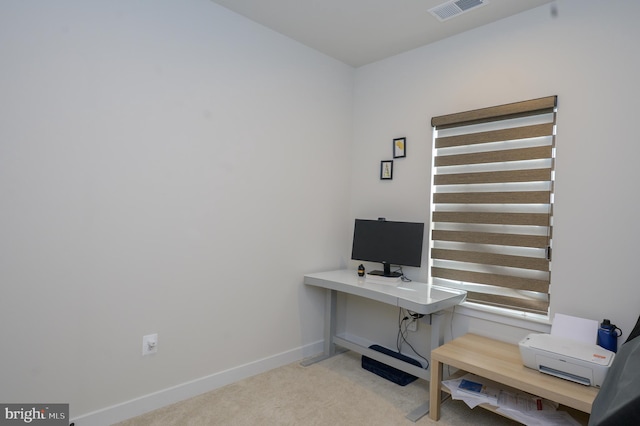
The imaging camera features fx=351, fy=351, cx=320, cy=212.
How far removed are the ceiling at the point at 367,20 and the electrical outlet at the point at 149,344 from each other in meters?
2.30

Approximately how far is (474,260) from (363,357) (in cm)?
121

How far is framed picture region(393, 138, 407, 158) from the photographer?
121 inches

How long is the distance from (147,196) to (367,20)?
200 cm

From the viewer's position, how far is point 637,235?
1973mm

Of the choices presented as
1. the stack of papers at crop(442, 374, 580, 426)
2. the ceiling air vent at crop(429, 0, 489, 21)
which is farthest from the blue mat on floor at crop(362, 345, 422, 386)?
the ceiling air vent at crop(429, 0, 489, 21)

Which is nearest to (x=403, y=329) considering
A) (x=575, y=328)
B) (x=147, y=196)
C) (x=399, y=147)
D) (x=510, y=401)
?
(x=510, y=401)

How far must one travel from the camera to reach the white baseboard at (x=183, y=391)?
2010 millimetres

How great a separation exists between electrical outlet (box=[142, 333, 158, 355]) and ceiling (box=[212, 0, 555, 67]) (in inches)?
90.6

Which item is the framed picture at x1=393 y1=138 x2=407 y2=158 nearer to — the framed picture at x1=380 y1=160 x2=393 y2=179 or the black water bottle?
the framed picture at x1=380 y1=160 x2=393 y2=179

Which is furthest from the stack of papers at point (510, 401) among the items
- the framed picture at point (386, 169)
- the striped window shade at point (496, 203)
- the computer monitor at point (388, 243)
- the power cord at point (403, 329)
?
the framed picture at point (386, 169)

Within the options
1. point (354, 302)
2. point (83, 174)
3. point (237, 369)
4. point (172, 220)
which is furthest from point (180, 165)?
point (354, 302)

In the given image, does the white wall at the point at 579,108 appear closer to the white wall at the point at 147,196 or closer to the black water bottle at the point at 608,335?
the black water bottle at the point at 608,335

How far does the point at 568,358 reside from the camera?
181 cm

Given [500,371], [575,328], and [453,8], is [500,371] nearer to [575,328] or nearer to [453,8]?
[575,328]
